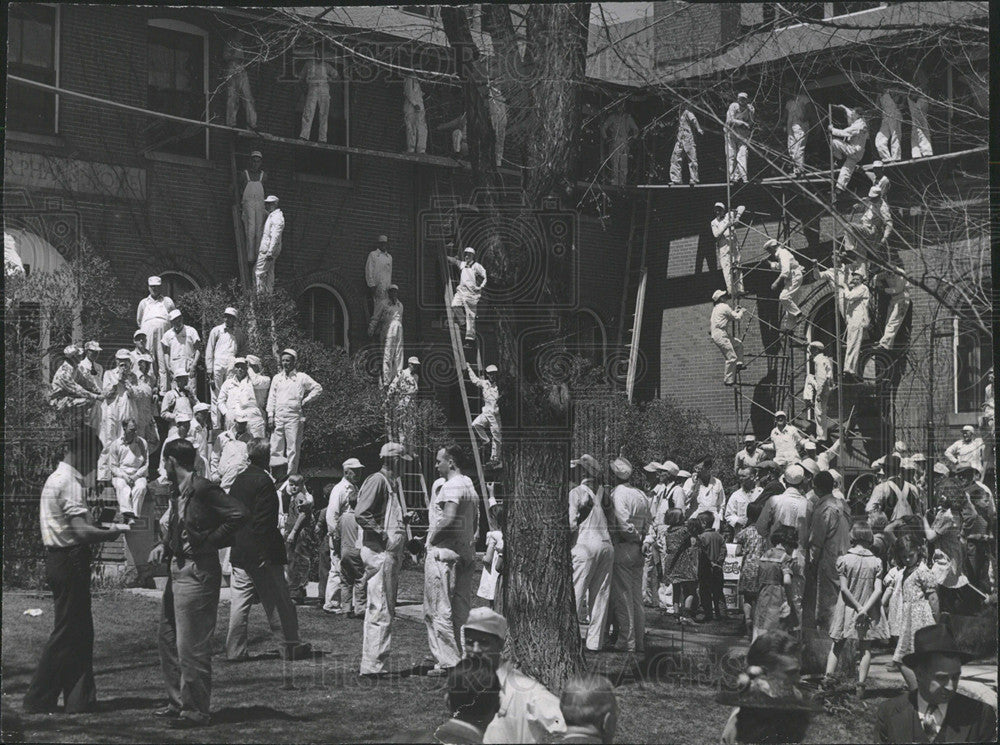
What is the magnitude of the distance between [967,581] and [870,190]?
326cm

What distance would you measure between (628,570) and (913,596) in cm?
252

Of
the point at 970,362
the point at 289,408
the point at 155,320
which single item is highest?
the point at 155,320

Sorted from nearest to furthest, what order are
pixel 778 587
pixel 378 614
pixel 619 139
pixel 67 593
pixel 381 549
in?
pixel 67 593
pixel 378 614
pixel 381 549
pixel 778 587
pixel 619 139

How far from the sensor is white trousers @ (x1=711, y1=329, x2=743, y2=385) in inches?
408

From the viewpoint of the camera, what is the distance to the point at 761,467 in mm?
11031

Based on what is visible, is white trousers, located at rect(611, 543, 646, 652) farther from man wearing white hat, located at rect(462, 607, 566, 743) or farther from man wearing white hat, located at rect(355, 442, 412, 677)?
man wearing white hat, located at rect(462, 607, 566, 743)

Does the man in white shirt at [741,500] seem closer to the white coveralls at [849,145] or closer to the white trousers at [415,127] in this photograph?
the white coveralls at [849,145]

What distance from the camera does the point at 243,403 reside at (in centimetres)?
1020

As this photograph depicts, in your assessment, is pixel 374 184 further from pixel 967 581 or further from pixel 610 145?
pixel 967 581

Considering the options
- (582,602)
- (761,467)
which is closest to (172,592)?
(582,602)

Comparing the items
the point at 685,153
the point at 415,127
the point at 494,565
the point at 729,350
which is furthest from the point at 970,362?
the point at 415,127

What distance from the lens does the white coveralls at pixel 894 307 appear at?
993 cm

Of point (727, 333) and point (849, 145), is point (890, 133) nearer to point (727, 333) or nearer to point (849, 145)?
point (849, 145)

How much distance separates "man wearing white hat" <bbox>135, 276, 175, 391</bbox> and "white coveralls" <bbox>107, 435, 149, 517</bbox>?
3.08ft
